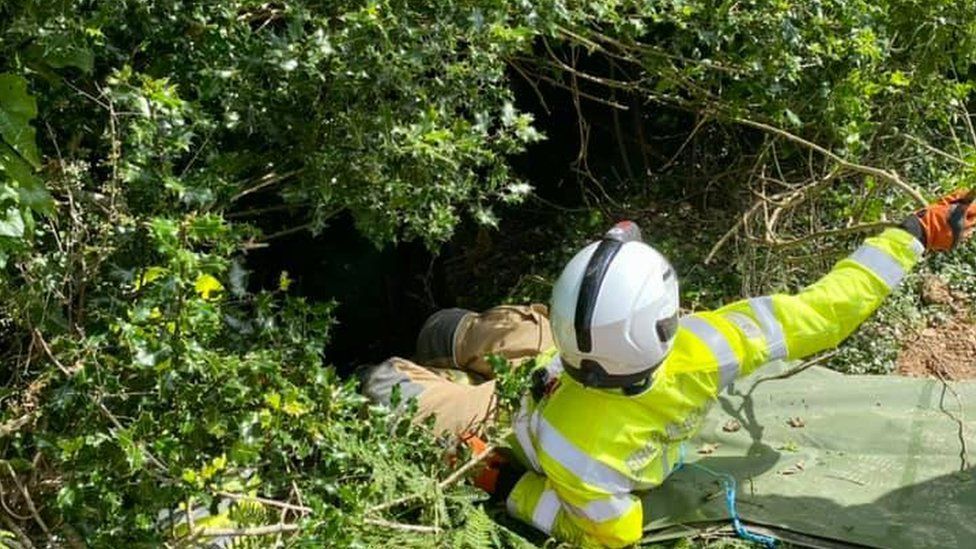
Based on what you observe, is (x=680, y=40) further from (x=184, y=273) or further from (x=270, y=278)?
(x=184, y=273)

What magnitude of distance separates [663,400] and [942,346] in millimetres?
2679

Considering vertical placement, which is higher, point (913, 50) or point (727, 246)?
point (913, 50)

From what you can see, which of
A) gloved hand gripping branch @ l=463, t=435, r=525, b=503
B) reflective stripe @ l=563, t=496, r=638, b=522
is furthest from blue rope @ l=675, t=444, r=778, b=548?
gloved hand gripping branch @ l=463, t=435, r=525, b=503

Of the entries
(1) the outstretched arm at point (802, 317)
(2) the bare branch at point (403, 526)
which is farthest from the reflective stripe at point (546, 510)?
(1) the outstretched arm at point (802, 317)

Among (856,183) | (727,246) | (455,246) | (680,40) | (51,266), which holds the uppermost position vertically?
(680,40)

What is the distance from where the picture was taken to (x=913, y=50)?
4.85 meters

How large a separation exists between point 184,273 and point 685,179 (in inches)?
157

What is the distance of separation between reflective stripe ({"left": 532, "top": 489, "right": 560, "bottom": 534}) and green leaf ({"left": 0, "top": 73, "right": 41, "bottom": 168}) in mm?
1771

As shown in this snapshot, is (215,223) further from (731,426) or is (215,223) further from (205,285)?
(731,426)

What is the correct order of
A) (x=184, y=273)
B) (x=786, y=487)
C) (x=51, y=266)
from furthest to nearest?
Answer: (x=786, y=487)
(x=51, y=266)
(x=184, y=273)

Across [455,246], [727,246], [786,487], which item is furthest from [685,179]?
[786,487]

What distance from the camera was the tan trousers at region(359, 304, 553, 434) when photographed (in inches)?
150

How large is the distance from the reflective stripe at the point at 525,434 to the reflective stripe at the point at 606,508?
0.92 ft

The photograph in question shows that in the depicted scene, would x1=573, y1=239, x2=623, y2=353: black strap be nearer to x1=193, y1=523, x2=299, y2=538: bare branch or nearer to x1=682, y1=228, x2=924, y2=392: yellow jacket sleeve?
x1=682, y1=228, x2=924, y2=392: yellow jacket sleeve
